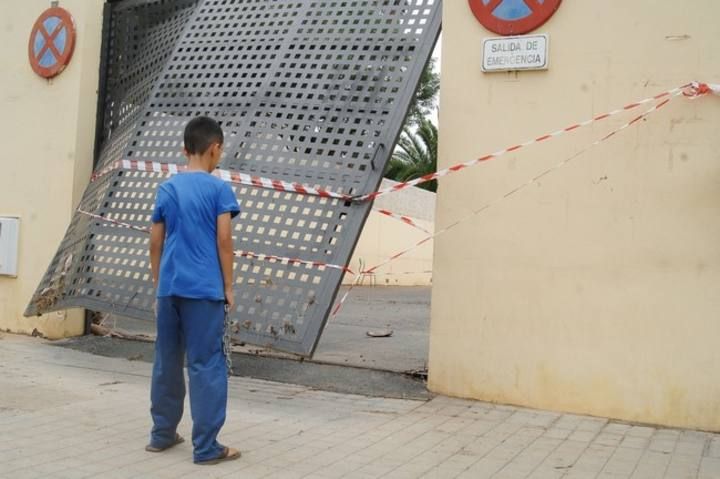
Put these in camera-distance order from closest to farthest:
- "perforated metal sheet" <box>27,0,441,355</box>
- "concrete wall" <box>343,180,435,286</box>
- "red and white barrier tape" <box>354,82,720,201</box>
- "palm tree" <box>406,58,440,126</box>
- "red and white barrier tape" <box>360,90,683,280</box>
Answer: "red and white barrier tape" <box>354,82,720,201</box> → "red and white barrier tape" <box>360,90,683,280</box> → "perforated metal sheet" <box>27,0,441,355</box> → "concrete wall" <box>343,180,435,286</box> → "palm tree" <box>406,58,440,126</box>

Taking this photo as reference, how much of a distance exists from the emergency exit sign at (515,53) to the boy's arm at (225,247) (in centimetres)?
248

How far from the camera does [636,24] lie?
17.1 ft

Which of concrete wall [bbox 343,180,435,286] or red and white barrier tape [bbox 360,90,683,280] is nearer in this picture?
red and white barrier tape [bbox 360,90,683,280]

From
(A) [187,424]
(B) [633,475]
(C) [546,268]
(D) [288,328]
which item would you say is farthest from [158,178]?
(B) [633,475]

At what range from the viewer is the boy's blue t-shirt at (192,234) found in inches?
159

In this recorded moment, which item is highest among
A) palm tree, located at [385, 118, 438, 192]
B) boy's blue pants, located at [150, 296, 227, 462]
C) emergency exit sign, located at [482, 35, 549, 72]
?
palm tree, located at [385, 118, 438, 192]

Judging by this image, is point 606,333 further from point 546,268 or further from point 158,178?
point 158,178

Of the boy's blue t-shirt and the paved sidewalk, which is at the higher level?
the boy's blue t-shirt

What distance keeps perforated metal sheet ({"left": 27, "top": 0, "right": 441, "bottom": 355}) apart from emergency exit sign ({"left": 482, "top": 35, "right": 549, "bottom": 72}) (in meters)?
0.56

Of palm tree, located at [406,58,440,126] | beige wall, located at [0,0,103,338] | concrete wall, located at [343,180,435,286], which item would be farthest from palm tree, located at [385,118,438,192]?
beige wall, located at [0,0,103,338]

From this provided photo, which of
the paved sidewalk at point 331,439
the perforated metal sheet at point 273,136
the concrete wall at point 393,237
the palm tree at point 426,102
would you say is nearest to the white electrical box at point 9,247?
the perforated metal sheet at point 273,136

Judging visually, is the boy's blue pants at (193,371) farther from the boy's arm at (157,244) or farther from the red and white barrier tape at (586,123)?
the red and white barrier tape at (586,123)

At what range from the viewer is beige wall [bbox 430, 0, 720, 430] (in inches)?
196

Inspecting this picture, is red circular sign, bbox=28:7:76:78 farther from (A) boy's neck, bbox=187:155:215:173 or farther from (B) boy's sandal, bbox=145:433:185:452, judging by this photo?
(B) boy's sandal, bbox=145:433:185:452
